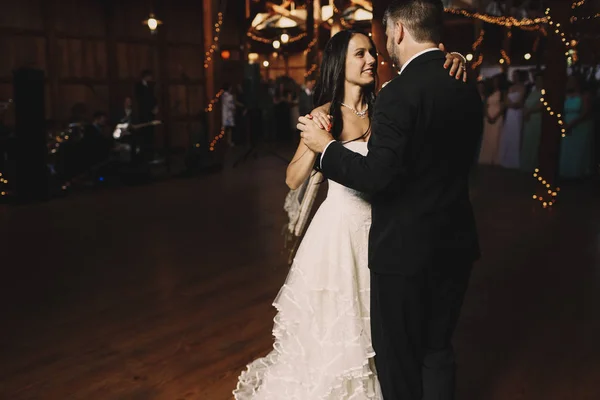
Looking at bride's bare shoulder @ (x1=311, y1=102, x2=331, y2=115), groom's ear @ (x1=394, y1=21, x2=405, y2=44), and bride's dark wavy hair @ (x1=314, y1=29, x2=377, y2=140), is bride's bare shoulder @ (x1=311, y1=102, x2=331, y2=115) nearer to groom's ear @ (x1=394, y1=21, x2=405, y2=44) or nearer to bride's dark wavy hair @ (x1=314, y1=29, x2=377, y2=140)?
bride's dark wavy hair @ (x1=314, y1=29, x2=377, y2=140)

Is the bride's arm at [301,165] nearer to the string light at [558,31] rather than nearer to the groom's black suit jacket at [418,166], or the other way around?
the groom's black suit jacket at [418,166]

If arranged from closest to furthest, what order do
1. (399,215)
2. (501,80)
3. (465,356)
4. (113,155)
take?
1. (399,215)
2. (465,356)
3. (113,155)
4. (501,80)

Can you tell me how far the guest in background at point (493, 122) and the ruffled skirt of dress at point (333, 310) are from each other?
7.91m

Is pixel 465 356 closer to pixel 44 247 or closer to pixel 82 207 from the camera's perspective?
pixel 44 247

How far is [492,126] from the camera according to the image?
9.93 meters

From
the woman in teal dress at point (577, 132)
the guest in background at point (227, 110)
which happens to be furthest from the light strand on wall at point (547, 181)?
the guest in background at point (227, 110)

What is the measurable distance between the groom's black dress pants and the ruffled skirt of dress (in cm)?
26

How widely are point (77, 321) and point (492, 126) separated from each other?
7988 mm

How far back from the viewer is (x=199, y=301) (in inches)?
143

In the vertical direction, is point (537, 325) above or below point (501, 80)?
below

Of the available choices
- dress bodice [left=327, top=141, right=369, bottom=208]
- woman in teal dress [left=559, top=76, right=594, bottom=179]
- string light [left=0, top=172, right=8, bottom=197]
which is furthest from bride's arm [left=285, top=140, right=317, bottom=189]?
woman in teal dress [left=559, top=76, right=594, bottom=179]

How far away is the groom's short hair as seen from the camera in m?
1.61

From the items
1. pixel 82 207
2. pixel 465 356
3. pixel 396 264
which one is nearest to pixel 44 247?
pixel 82 207

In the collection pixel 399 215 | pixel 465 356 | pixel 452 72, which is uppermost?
pixel 452 72
